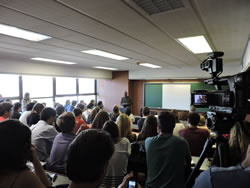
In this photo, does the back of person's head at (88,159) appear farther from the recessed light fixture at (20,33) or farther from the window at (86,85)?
the window at (86,85)

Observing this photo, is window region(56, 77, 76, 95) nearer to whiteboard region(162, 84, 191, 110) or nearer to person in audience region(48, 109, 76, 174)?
whiteboard region(162, 84, 191, 110)

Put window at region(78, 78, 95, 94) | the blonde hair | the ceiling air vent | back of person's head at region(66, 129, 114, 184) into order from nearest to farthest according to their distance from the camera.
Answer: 1. back of person's head at region(66, 129, 114, 184)
2. the ceiling air vent
3. the blonde hair
4. window at region(78, 78, 95, 94)

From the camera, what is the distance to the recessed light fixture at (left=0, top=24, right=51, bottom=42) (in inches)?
89.7

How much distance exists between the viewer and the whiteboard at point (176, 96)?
24.5 ft

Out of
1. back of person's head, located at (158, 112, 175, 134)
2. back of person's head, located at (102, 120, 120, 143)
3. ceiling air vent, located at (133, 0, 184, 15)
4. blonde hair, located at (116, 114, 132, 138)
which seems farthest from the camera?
blonde hair, located at (116, 114, 132, 138)

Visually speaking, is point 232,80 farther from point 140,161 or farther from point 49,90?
point 49,90

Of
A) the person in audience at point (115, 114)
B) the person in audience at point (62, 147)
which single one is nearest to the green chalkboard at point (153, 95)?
the person in audience at point (115, 114)

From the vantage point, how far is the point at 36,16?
5.89 feet

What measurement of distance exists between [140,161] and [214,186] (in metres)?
1.44

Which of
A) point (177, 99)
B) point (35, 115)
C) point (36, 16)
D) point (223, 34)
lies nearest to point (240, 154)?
point (223, 34)

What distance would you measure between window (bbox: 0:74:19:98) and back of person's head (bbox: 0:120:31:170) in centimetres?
555

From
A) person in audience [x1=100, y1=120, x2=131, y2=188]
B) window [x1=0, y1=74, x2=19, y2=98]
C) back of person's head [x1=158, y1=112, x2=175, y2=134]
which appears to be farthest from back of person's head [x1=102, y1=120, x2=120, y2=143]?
window [x1=0, y1=74, x2=19, y2=98]

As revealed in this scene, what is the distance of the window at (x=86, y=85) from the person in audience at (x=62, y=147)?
6473 millimetres

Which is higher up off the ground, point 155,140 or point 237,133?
point 237,133
